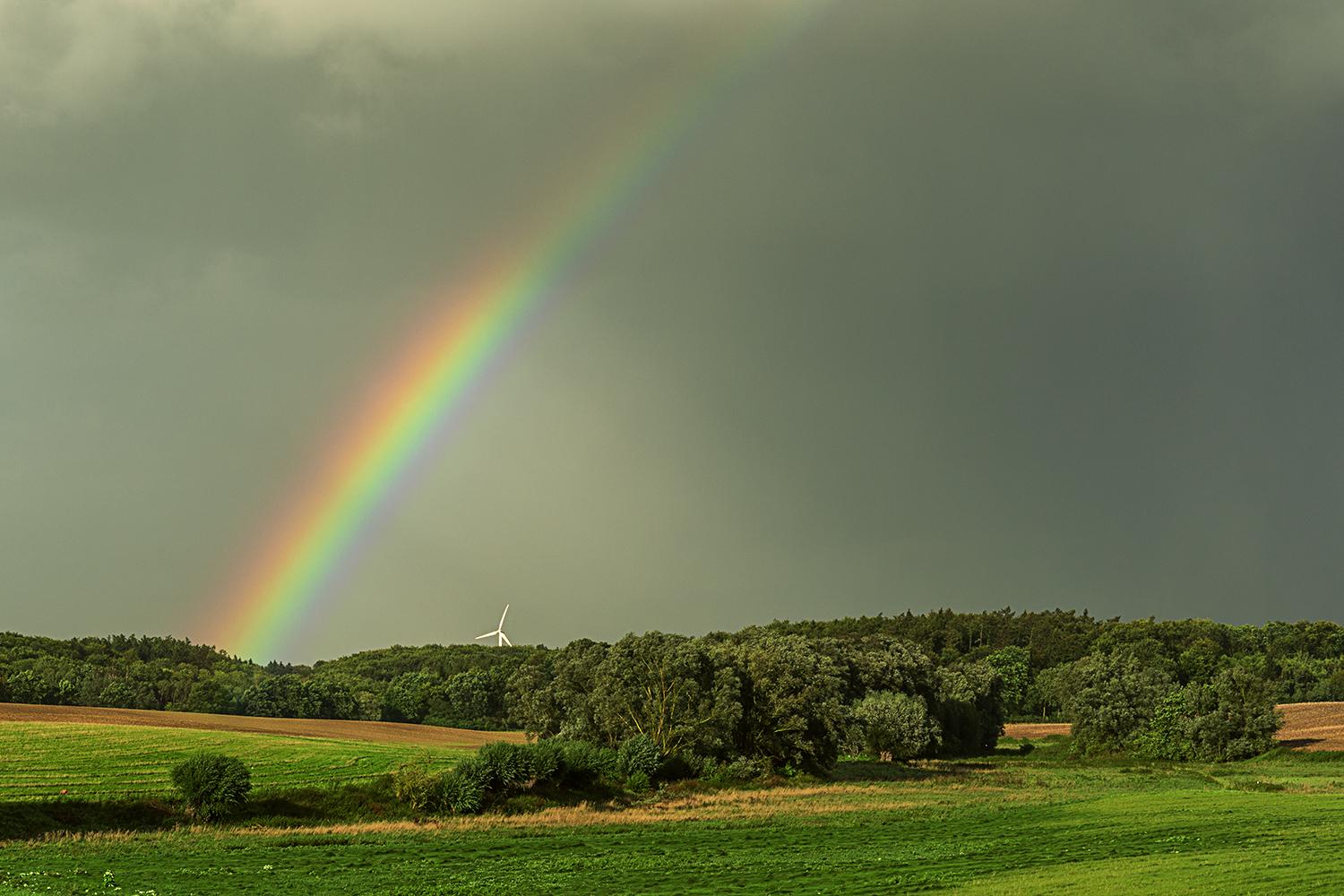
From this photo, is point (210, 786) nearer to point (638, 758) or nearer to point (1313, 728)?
point (638, 758)

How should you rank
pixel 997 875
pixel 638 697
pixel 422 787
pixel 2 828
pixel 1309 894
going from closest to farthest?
1. pixel 1309 894
2. pixel 997 875
3. pixel 2 828
4. pixel 422 787
5. pixel 638 697

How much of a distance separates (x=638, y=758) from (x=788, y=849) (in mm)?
40084

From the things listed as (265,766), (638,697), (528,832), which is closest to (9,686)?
(265,766)

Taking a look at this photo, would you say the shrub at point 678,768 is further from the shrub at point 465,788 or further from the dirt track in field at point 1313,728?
the dirt track in field at point 1313,728

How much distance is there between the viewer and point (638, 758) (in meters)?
102

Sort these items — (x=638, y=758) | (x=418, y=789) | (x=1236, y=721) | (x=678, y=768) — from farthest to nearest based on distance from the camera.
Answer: (x=1236, y=721) → (x=678, y=768) → (x=638, y=758) → (x=418, y=789)

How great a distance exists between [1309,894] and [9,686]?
177612mm

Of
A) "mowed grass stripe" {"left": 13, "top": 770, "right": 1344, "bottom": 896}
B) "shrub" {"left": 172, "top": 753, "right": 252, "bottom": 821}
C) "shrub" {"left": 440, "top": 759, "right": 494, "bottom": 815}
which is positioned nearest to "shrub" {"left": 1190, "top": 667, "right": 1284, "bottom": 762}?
"mowed grass stripe" {"left": 13, "top": 770, "right": 1344, "bottom": 896}

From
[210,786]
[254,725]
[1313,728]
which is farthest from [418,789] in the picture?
[1313,728]

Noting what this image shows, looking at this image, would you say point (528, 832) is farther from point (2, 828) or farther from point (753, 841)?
point (2, 828)

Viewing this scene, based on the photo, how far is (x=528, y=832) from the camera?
7612cm

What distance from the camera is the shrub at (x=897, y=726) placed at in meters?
146

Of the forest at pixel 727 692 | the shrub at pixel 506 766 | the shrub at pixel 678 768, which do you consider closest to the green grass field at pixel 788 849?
the shrub at pixel 506 766

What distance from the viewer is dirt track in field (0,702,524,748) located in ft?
416
